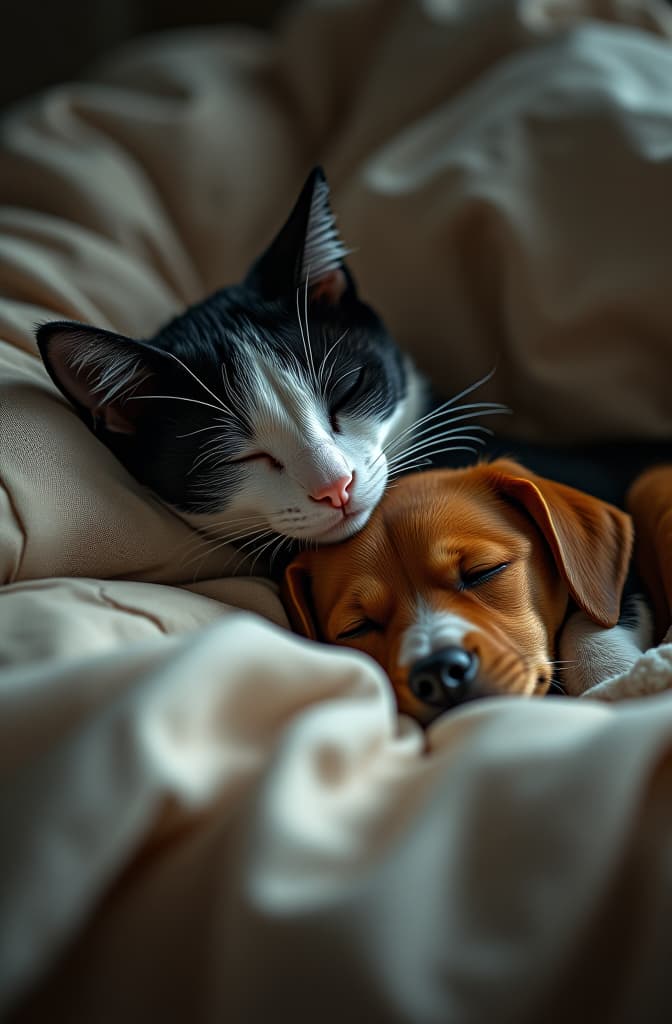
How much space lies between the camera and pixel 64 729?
734mm

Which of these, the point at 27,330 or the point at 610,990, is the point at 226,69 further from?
the point at 610,990

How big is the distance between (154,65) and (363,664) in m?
1.57

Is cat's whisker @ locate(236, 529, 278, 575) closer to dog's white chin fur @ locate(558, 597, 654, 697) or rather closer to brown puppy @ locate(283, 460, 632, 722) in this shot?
brown puppy @ locate(283, 460, 632, 722)

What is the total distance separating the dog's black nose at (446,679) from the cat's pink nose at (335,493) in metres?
0.27

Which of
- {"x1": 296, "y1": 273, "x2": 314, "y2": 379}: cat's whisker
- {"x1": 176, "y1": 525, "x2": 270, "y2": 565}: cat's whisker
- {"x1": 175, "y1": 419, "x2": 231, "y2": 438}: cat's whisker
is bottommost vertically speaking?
{"x1": 176, "y1": 525, "x2": 270, "y2": 565}: cat's whisker

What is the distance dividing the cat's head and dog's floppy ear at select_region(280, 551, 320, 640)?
5 centimetres

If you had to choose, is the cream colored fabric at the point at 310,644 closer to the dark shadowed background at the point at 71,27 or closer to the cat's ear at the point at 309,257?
the cat's ear at the point at 309,257

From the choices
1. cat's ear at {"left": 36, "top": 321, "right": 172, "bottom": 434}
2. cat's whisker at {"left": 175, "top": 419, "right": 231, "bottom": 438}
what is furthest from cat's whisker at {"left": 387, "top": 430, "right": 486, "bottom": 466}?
cat's ear at {"left": 36, "top": 321, "right": 172, "bottom": 434}

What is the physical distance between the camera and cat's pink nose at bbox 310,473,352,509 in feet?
3.82

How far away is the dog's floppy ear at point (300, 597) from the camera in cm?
118

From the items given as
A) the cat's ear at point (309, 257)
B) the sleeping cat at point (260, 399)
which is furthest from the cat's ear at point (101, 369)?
the cat's ear at point (309, 257)

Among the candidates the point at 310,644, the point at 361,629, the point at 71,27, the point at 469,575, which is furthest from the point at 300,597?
the point at 71,27

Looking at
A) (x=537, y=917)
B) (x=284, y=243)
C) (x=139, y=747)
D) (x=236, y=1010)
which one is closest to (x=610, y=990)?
(x=537, y=917)

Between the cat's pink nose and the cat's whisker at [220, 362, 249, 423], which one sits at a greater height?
the cat's whisker at [220, 362, 249, 423]
